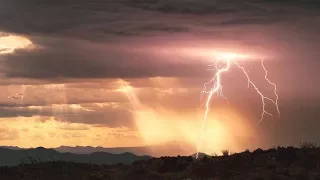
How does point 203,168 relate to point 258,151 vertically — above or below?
below

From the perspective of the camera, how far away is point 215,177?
127 ft

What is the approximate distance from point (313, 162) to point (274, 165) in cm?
265

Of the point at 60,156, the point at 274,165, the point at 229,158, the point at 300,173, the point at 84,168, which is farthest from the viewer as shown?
the point at 60,156

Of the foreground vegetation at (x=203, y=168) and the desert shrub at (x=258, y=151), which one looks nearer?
the foreground vegetation at (x=203, y=168)

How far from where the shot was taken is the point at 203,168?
4044 cm

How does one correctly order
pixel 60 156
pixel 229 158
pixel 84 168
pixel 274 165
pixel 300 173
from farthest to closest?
pixel 60 156, pixel 84 168, pixel 229 158, pixel 274 165, pixel 300 173

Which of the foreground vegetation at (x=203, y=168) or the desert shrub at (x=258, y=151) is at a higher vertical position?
the desert shrub at (x=258, y=151)

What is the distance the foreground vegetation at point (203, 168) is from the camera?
126 feet

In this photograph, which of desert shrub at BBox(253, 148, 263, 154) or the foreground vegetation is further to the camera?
desert shrub at BBox(253, 148, 263, 154)

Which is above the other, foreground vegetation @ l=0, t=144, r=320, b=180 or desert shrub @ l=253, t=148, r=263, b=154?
desert shrub @ l=253, t=148, r=263, b=154

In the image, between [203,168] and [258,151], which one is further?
[258,151]

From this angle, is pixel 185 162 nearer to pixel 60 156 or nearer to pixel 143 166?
pixel 143 166

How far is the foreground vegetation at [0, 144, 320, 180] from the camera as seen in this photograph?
3834 centimetres

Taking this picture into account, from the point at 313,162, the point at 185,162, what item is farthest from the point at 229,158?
the point at 313,162
